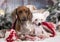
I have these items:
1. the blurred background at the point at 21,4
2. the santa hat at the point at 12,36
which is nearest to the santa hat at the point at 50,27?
the blurred background at the point at 21,4

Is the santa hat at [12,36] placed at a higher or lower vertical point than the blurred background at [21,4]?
lower

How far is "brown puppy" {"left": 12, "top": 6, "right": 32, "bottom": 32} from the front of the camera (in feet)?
3.85

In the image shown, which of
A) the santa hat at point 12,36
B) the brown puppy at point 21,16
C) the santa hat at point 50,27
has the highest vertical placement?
the brown puppy at point 21,16

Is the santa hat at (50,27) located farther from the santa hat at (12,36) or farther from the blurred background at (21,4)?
the santa hat at (12,36)

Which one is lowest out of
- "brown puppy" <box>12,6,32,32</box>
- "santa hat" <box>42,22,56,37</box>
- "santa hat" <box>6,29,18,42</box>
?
"santa hat" <box>6,29,18,42</box>

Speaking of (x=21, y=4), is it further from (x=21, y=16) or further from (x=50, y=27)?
(x=50, y=27)

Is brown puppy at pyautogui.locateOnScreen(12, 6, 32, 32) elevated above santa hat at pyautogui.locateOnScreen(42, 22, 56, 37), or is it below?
above

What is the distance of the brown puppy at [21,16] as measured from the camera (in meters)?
1.17

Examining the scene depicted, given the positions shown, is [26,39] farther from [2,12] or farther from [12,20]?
[2,12]

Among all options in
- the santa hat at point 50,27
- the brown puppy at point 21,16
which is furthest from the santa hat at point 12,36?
the santa hat at point 50,27

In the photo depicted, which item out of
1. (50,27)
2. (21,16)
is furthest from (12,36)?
(50,27)

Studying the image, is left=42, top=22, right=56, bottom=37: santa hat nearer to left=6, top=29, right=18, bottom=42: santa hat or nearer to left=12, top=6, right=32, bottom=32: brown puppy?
left=12, top=6, right=32, bottom=32: brown puppy

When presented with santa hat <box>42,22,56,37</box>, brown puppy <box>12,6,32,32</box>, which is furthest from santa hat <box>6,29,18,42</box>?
santa hat <box>42,22,56,37</box>

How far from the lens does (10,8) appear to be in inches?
47.3
